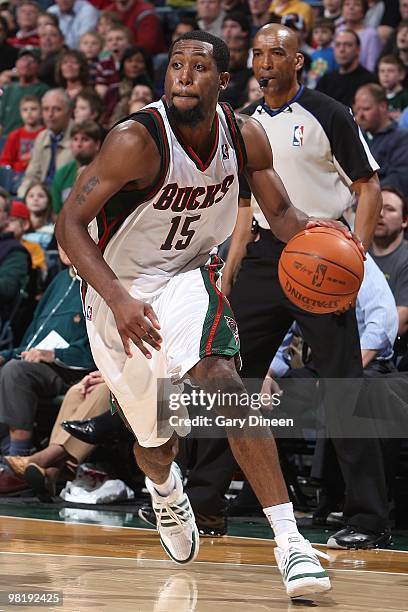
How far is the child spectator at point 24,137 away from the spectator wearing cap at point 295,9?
252cm

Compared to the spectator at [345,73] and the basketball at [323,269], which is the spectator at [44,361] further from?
the spectator at [345,73]

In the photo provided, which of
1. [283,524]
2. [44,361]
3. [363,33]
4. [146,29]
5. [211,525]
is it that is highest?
[146,29]

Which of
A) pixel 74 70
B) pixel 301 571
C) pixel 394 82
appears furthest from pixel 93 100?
pixel 301 571

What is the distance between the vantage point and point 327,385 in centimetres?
521

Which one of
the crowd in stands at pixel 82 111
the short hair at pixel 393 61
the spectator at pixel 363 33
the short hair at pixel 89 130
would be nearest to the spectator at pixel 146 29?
the crowd in stands at pixel 82 111

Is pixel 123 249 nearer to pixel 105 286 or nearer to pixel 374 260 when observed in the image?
pixel 105 286

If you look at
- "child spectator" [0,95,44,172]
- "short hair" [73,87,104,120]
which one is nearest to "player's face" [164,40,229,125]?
"short hair" [73,87,104,120]

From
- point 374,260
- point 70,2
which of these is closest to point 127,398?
point 374,260

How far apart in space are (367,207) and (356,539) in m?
1.50

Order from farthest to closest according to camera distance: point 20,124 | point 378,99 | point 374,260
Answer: point 20,124 → point 378,99 → point 374,260

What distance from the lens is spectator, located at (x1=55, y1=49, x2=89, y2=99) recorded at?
445 inches

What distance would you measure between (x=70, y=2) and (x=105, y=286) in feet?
33.2

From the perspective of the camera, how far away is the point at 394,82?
360 inches

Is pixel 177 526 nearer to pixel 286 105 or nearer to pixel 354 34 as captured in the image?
pixel 286 105
